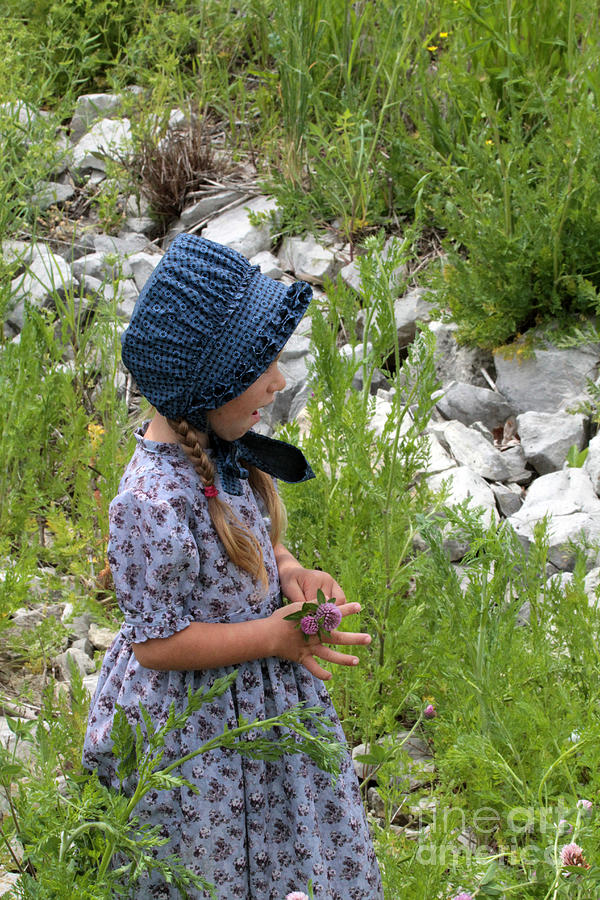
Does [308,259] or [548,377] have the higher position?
[308,259]

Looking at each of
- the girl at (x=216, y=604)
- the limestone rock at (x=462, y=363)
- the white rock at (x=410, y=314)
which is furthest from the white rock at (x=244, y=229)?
the girl at (x=216, y=604)

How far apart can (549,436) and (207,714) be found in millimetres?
1946

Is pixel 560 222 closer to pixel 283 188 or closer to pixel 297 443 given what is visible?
pixel 297 443

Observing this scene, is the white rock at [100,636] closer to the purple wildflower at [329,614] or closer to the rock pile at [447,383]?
the rock pile at [447,383]

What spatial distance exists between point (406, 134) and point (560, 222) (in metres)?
1.24

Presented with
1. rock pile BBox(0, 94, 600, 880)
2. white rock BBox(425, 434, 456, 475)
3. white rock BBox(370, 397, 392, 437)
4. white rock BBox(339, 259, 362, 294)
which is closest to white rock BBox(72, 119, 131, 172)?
rock pile BBox(0, 94, 600, 880)

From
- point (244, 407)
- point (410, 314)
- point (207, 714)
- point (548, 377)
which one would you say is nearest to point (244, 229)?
point (410, 314)

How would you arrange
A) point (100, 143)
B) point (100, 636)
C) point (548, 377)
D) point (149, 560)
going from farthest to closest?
1. point (100, 143)
2. point (548, 377)
3. point (100, 636)
4. point (149, 560)

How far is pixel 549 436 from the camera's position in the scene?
3.35 m

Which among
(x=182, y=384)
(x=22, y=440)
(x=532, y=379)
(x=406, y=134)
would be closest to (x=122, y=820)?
(x=182, y=384)

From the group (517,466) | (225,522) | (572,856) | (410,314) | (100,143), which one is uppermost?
(225,522)

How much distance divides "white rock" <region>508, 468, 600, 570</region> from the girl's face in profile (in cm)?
114

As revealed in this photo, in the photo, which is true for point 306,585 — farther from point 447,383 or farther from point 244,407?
point 447,383

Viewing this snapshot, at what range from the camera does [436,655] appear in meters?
2.20
